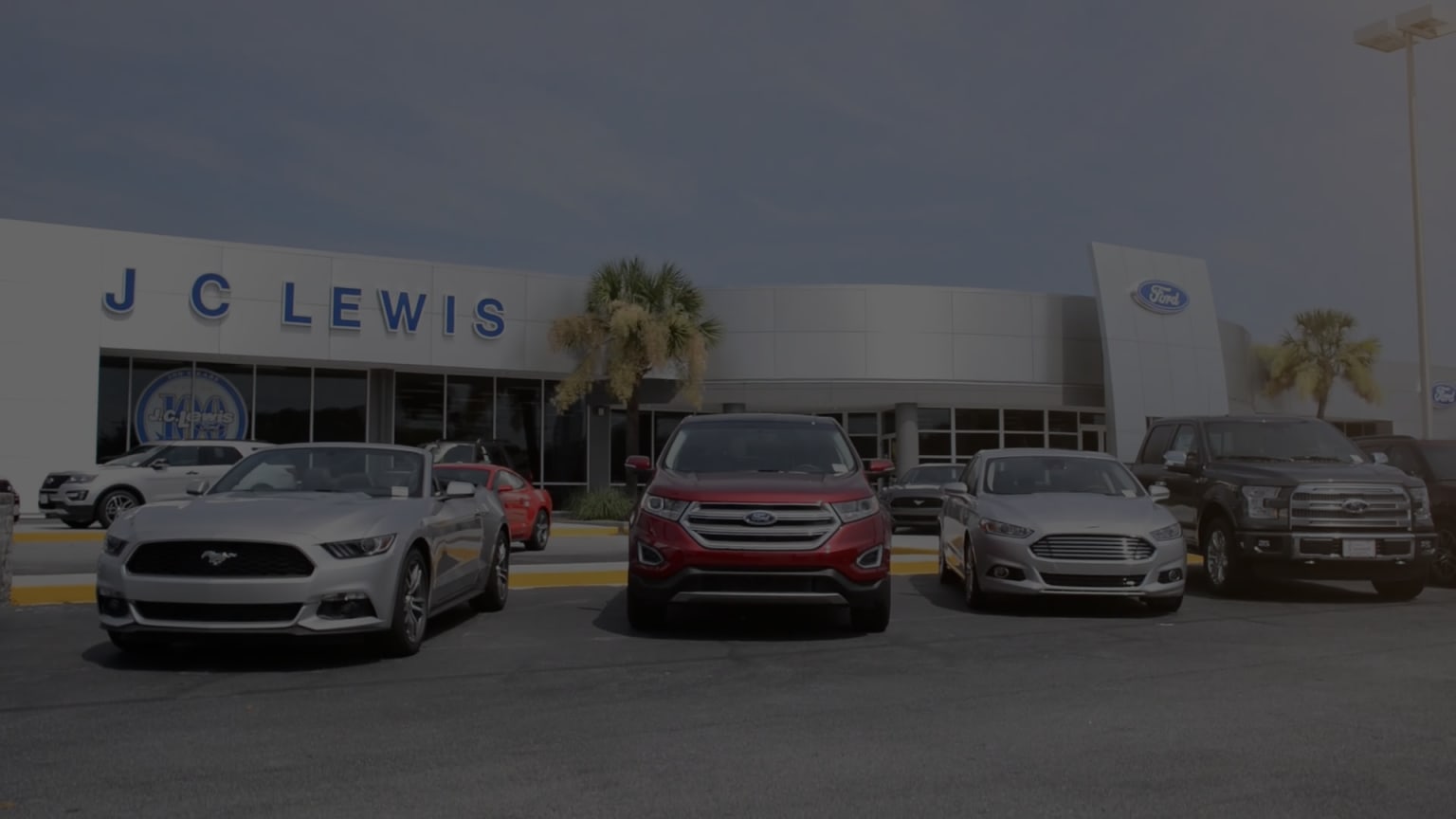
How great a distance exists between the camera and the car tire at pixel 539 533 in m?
18.5

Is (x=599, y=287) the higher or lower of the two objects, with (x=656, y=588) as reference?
higher

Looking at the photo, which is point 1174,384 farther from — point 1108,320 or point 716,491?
point 716,491

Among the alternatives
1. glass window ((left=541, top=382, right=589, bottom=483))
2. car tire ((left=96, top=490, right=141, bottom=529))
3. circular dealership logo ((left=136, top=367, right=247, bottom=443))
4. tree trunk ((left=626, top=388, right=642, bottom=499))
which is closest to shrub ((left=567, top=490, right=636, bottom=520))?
tree trunk ((left=626, top=388, right=642, bottom=499))

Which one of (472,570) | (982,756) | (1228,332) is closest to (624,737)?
(982,756)

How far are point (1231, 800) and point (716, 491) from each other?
482 centimetres

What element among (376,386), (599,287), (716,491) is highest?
(599,287)

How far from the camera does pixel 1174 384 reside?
3262cm

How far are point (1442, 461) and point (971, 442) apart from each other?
20782mm

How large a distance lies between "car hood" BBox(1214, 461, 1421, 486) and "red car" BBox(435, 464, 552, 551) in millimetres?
9978

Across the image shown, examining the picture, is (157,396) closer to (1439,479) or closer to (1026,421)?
(1026,421)

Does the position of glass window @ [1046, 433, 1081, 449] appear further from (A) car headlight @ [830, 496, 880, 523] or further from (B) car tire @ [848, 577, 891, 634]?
(A) car headlight @ [830, 496, 880, 523]

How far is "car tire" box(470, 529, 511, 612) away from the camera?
1086 cm

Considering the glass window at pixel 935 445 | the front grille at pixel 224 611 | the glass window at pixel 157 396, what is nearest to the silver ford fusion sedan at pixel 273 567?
the front grille at pixel 224 611

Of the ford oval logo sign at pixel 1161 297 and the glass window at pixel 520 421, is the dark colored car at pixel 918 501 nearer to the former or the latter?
the glass window at pixel 520 421
